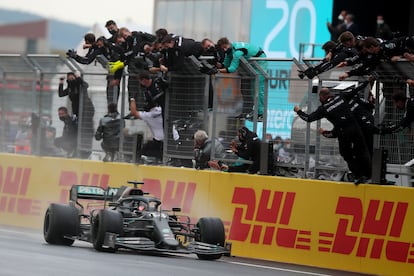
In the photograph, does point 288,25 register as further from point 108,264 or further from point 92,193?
point 108,264

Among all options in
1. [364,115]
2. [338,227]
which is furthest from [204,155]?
[364,115]

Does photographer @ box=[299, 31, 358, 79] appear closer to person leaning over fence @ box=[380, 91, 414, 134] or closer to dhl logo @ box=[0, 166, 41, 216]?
person leaning over fence @ box=[380, 91, 414, 134]

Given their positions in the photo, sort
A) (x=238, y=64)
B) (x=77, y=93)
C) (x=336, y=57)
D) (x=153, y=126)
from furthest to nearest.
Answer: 1. (x=77, y=93)
2. (x=153, y=126)
3. (x=238, y=64)
4. (x=336, y=57)

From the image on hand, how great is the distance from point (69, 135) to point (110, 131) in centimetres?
115

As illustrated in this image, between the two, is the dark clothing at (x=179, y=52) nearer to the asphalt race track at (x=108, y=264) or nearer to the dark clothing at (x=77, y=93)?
the dark clothing at (x=77, y=93)

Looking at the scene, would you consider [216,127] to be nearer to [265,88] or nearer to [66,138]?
[265,88]

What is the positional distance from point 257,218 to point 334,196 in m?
1.34

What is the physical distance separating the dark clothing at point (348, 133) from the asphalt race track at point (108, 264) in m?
1.50

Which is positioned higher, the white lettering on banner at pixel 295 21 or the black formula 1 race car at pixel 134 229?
the white lettering on banner at pixel 295 21

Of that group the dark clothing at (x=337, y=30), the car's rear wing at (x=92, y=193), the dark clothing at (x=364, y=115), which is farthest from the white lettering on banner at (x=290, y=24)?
the dark clothing at (x=364, y=115)

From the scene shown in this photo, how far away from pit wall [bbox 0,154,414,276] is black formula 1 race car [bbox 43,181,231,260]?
102 cm

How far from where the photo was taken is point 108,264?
13.8 metres

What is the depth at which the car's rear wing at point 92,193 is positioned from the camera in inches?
660

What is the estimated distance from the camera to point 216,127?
17875 mm
